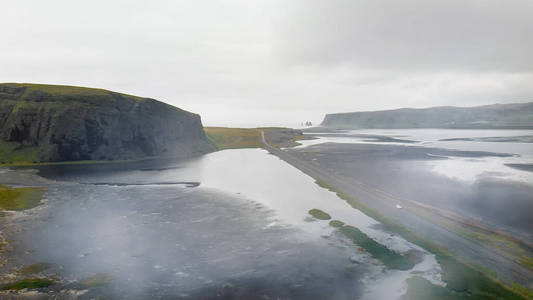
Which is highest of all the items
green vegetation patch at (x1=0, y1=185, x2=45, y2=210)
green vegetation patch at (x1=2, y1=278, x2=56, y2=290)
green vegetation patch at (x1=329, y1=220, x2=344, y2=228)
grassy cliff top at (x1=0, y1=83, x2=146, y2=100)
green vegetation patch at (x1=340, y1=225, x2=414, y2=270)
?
grassy cliff top at (x1=0, y1=83, x2=146, y2=100)

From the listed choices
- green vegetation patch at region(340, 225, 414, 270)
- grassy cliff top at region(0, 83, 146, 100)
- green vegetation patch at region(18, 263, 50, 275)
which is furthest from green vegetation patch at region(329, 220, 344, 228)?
grassy cliff top at region(0, 83, 146, 100)

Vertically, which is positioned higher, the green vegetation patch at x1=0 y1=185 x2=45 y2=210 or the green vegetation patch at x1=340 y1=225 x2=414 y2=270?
the green vegetation patch at x1=0 y1=185 x2=45 y2=210

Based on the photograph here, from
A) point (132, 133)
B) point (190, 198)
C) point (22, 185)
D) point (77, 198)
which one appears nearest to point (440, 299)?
point (190, 198)

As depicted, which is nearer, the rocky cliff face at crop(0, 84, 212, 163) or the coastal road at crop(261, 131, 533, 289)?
the coastal road at crop(261, 131, 533, 289)

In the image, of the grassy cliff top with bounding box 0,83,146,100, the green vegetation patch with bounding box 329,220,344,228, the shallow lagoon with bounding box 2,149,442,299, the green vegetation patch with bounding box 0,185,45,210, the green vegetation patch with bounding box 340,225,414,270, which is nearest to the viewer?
the shallow lagoon with bounding box 2,149,442,299

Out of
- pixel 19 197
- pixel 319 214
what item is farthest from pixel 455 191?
pixel 19 197

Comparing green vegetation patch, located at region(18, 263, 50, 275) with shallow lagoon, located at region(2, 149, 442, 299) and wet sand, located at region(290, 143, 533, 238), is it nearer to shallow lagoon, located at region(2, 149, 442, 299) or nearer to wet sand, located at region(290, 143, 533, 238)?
shallow lagoon, located at region(2, 149, 442, 299)

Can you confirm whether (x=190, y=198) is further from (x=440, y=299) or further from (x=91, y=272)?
(x=440, y=299)

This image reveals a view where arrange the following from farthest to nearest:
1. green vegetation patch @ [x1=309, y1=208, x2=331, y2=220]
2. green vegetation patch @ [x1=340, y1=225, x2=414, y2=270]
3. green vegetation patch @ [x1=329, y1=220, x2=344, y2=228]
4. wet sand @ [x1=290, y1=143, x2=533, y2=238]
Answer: green vegetation patch @ [x1=309, y1=208, x2=331, y2=220] < wet sand @ [x1=290, y1=143, x2=533, y2=238] < green vegetation patch @ [x1=329, y1=220, x2=344, y2=228] < green vegetation patch @ [x1=340, y1=225, x2=414, y2=270]
